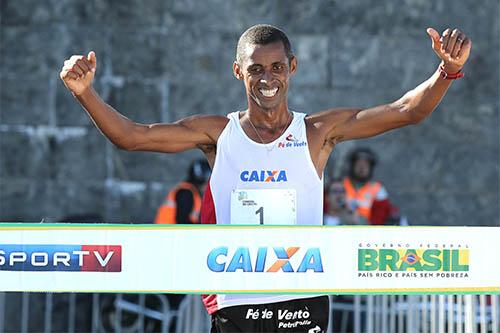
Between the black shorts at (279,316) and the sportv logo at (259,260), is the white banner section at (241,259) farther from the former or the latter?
the black shorts at (279,316)

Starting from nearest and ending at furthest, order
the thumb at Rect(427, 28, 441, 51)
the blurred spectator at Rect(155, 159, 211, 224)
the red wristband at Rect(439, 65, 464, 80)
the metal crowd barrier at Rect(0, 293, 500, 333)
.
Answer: the thumb at Rect(427, 28, 441, 51) < the red wristband at Rect(439, 65, 464, 80) < the metal crowd barrier at Rect(0, 293, 500, 333) < the blurred spectator at Rect(155, 159, 211, 224)

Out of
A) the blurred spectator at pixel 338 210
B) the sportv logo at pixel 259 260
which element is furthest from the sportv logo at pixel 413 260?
the blurred spectator at pixel 338 210

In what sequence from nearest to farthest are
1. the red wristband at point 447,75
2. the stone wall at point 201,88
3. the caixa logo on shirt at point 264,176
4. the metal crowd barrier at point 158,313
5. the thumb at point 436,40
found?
1. the thumb at point 436,40
2. the red wristband at point 447,75
3. the caixa logo on shirt at point 264,176
4. the metal crowd barrier at point 158,313
5. the stone wall at point 201,88

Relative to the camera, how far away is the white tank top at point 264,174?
473 centimetres

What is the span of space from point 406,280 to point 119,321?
518 centimetres

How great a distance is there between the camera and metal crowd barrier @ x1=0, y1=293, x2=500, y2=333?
7.33m

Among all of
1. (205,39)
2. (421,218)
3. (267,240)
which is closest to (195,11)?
(205,39)

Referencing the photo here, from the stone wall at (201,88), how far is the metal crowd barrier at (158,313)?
2.94 feet

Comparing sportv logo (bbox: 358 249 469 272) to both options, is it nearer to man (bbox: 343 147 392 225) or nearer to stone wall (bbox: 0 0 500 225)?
man (bbox: 343 147 392 225)

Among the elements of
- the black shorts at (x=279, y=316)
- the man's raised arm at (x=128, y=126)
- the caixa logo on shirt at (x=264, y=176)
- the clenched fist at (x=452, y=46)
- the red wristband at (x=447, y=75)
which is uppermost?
the clenched fist at (x=452, y=46)

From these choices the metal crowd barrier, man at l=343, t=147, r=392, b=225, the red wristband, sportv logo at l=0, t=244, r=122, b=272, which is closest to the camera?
sportv logo at l=0, t=244, r=122, b=272

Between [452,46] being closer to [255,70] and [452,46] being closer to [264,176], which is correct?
[255,70]

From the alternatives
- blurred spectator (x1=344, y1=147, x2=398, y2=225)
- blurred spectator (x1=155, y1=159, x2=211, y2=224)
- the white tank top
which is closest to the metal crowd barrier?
blurred spectator (x1=155, y1=159, x2=211, y2=224)

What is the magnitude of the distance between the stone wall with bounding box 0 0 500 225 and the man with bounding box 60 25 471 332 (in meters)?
5.36
